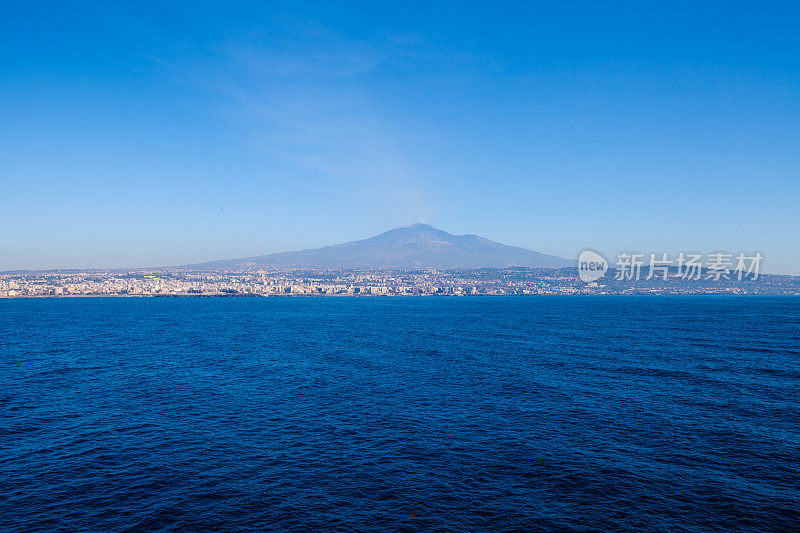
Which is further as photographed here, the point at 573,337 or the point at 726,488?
the point at 573,337

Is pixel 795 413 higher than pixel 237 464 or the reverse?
higher

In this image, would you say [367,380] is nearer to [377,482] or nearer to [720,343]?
[377,482]

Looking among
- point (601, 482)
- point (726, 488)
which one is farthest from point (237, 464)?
point (726, 488)

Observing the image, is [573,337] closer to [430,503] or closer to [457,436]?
[457,436]

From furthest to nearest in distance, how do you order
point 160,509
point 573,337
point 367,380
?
point 573,337
point 367,380
point 160,509

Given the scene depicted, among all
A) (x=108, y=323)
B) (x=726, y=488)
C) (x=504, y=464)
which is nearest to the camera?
(x=726, y=488)

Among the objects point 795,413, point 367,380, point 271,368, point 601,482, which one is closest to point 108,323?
point 271,368
